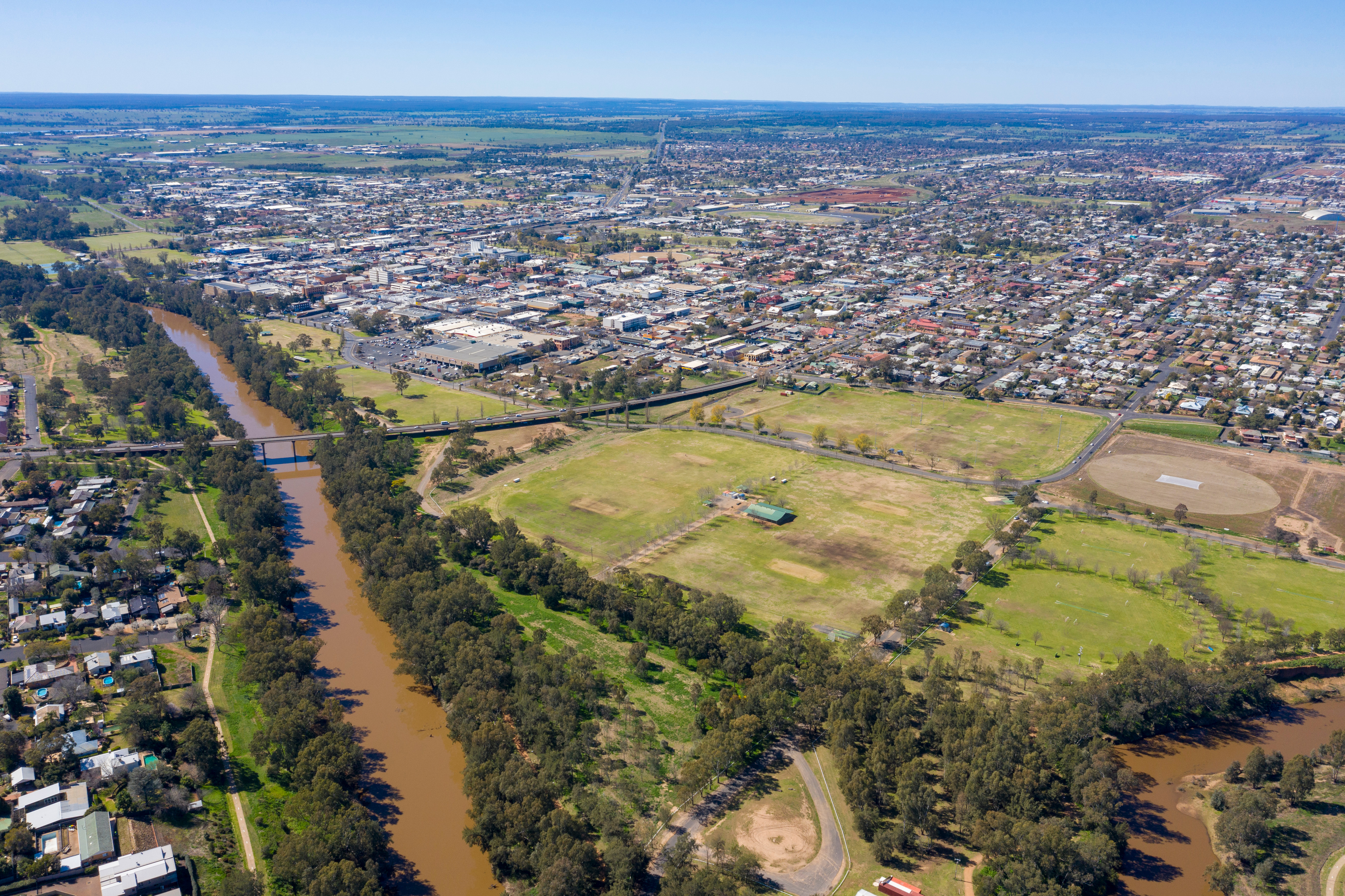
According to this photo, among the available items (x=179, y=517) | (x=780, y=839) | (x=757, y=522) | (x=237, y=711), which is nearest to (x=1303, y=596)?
(x=757, y=522)

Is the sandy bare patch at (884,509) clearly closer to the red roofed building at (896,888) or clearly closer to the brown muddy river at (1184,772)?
the brown muddy river at (1184,772)

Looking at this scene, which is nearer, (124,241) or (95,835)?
(95,835)

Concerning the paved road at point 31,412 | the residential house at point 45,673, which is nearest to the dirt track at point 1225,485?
the residential house at point 45,673

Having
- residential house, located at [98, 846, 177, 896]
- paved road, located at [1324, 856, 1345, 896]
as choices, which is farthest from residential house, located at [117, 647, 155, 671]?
paved road, located at [1324, 856, 1345, 896]

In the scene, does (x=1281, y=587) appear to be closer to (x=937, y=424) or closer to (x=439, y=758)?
(x=937, y=424)

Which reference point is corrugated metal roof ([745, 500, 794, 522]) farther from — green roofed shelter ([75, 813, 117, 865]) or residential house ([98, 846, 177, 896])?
green roofed shelter ([75, 813, 117, 865])

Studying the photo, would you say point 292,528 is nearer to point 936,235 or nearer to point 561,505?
point 561,505
